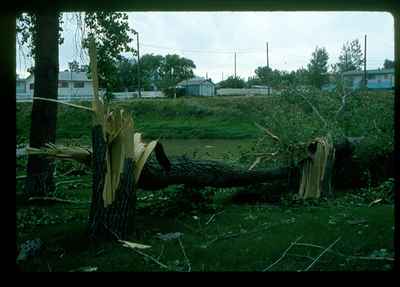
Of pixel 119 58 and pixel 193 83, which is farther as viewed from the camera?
pixel 193 83

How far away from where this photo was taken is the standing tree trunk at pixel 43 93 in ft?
21.1

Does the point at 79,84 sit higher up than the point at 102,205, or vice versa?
the point at 79,84

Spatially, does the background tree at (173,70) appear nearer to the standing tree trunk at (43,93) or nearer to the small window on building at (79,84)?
the small window on building at (79,84)

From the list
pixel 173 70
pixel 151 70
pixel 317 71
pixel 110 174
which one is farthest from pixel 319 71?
pixel 173 70

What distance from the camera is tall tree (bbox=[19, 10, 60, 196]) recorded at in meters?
6.45

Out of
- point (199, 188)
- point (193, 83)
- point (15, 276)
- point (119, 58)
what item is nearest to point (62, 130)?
point (119, 58)

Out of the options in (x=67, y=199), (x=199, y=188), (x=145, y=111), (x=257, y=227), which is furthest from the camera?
(x=145, y=111)

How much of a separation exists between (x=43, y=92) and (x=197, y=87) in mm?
16961

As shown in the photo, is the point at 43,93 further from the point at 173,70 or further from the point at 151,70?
the point at 173,70

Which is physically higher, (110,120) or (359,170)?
(110,120)

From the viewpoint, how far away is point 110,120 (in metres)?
4.36

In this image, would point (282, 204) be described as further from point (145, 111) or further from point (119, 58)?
point (145, 111)

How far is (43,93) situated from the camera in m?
6.48

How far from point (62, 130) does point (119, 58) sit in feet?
17.3
